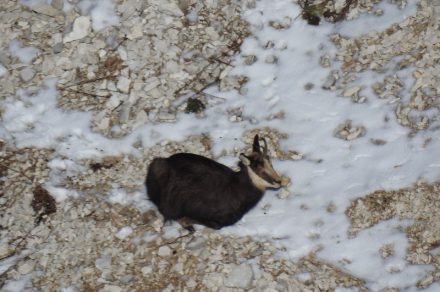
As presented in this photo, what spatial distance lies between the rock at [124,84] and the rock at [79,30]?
0.88 metres

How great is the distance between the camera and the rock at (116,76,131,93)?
8531 mm

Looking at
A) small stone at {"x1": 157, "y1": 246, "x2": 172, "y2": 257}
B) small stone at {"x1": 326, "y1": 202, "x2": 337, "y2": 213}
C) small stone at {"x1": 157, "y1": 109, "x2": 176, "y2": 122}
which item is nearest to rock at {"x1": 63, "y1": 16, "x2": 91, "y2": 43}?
small stone at {"x1": 157, "y1": 109, "x2": 176, "y2": 122}

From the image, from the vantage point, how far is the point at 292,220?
774cm

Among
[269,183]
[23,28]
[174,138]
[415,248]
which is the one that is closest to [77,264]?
[174,138]

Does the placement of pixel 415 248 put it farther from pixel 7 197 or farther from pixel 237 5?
pixel 7 197

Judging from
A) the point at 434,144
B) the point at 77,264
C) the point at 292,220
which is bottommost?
the point at 77,264

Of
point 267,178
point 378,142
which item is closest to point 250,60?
point 267,178

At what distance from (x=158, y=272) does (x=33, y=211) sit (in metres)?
1.90

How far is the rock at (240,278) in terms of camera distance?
7383mm

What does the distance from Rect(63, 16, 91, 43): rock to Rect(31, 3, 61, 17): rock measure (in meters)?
0.38

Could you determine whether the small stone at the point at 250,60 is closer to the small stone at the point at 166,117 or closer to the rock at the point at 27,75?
the small stone at the point at 166,117

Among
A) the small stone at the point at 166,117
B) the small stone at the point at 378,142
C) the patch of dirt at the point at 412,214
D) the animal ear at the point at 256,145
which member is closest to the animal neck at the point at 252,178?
the animal ear at the point at 256,145

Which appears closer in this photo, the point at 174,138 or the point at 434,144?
the point at 434,144

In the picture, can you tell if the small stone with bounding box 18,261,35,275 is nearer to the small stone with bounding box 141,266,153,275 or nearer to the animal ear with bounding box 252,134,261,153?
the small stone with bounding box 141,266,153,275
